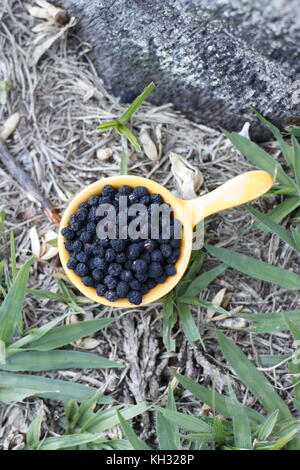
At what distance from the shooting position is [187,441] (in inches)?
54.7

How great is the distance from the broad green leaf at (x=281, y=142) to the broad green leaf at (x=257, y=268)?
257 millimetres

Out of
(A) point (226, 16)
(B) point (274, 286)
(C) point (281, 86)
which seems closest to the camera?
(A) point (226, 16)

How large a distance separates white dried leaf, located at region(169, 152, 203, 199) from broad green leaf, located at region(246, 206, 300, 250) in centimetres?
16

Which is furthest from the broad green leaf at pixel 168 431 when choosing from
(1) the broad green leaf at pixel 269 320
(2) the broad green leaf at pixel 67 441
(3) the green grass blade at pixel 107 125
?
(3) the green grass blade at pixel 107 125

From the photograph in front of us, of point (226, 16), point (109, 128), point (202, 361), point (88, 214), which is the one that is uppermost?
point (226, 16)

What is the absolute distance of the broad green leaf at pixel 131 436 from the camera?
1235 millimetres

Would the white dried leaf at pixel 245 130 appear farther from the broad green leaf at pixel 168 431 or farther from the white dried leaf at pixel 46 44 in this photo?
the broad green leaf at pixel 168 431

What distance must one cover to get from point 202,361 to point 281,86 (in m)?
0.66

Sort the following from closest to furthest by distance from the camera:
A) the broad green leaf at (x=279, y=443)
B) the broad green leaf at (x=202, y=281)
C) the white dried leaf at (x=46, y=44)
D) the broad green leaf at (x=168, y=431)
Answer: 1. the broad green leaf at (x=279, y=443)
2. the broad green leaf at (x=168, y=431)
3. the broad green leaf at (x=202, y=281)
4. the white dried leaf at (x=46, y=44)

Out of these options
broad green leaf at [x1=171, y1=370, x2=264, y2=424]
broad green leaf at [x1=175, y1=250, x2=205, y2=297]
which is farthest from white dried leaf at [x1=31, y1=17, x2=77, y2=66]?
broad green leaf at [x1=171, y1=370, x2=264, y2=424]

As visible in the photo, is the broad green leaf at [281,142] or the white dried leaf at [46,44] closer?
the broad green leaf at [281,142]

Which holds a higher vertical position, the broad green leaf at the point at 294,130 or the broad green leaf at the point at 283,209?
the broad green leaf at the point at 294,130

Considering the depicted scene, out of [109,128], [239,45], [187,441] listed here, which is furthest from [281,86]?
[187,441]

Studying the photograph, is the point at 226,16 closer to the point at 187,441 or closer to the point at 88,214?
the point at 88,214
